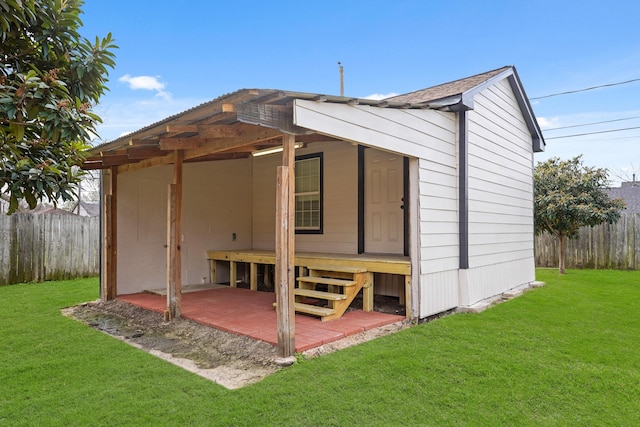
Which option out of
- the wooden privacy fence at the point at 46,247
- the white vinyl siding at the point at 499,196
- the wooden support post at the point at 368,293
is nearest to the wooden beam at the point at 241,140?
the wooden support post at the point at 368,293

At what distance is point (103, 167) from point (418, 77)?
17150mm

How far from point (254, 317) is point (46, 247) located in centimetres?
735

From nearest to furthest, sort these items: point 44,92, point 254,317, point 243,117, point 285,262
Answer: point 44,92, point 243,117, point 285,262, point 254,317

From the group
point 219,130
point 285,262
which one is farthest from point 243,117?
point 285,262

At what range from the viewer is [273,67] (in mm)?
19719

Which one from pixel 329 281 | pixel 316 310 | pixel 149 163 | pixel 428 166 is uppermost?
pixel 149 163

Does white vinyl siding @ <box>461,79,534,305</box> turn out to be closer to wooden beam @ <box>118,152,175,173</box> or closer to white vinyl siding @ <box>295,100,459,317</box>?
white vinyl siding @ <box>295,100,459,317</box>

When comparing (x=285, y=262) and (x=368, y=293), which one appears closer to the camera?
(x=285, y=262)

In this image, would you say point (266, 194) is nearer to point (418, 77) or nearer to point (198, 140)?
point (198, 140)

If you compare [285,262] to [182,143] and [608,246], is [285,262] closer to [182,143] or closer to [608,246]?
[182,143]

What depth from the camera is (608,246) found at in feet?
37.9

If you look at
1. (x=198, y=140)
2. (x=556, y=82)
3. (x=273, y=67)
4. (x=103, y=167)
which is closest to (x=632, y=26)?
(x=556, y=82)

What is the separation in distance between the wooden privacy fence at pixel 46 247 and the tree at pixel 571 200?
1197 centimetres

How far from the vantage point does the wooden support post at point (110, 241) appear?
684cm
